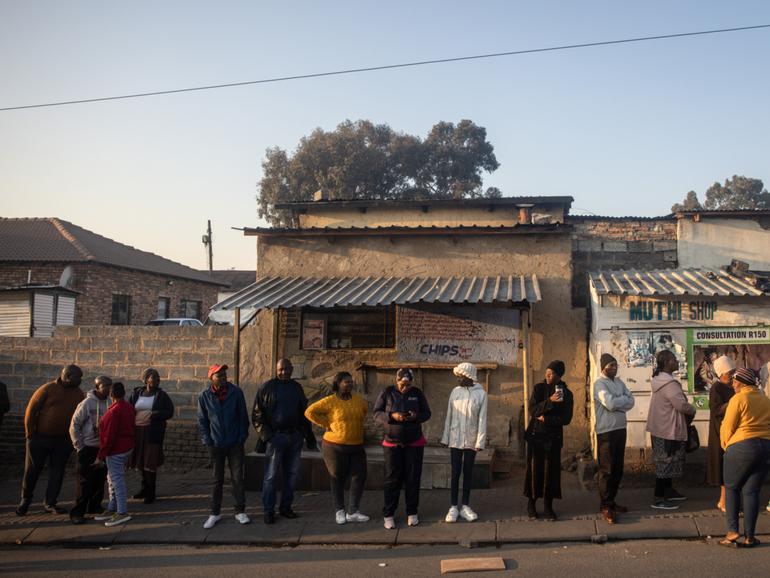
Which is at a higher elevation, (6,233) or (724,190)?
(724,190)

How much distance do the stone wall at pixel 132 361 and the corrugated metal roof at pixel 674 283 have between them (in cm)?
533

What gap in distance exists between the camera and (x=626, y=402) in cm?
722

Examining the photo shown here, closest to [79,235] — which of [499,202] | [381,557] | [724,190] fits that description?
[499,202]

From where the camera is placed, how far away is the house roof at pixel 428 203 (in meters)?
14.6

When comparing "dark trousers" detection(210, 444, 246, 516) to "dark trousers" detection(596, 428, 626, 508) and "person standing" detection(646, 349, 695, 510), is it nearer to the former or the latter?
"dark trousers" detection(596, 428, 626, 508)

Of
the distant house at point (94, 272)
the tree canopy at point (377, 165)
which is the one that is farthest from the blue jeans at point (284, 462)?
the tree canopy at point (377, 165)

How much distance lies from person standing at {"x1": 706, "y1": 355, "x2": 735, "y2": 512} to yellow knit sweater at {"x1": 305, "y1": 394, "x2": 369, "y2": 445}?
3.74 meters

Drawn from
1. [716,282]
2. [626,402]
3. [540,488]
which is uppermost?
[716,282]

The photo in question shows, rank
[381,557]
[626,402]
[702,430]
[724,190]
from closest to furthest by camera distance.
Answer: [381,557], [626,402], [702,430], [724,190]

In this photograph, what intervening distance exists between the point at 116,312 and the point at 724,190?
4742cm

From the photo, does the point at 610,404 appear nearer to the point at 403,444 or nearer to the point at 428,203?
the point at 403,444

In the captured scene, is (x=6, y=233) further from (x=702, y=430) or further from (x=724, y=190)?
(x=724, y=190)

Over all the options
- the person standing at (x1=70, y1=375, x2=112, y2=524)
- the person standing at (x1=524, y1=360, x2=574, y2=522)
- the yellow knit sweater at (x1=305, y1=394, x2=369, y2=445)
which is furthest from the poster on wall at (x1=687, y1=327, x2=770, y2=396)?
the person standing at (x1=70, y1=375, x2=112, y2=524)

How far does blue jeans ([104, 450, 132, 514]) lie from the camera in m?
7.73
